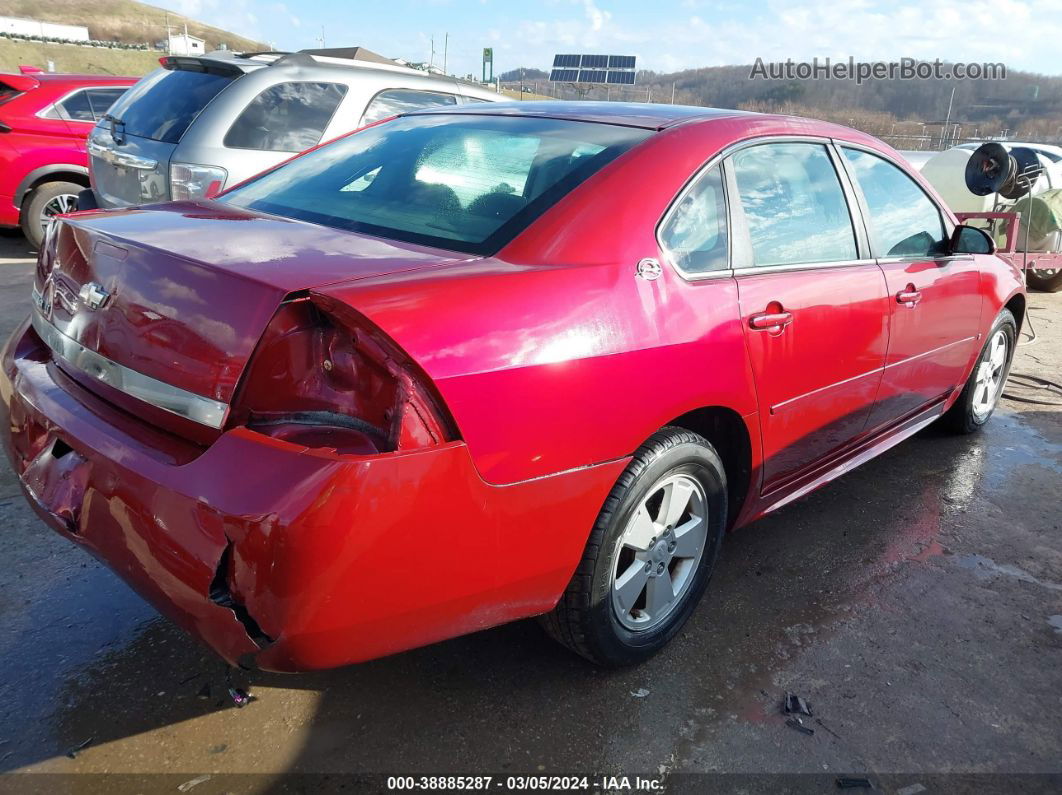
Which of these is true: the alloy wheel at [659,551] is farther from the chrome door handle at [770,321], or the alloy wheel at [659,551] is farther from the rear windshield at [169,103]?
the rear windshield at [169,103]

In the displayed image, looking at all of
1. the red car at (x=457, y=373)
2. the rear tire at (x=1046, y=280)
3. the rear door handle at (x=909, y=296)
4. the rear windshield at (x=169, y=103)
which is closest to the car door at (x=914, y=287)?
the rear door handle at (x=909, y=296)

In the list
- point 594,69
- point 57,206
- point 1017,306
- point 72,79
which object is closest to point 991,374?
point 1017,306

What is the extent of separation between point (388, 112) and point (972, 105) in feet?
245

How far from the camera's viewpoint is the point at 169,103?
5.29 m

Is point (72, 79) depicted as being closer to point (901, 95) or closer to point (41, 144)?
point (41, 144)

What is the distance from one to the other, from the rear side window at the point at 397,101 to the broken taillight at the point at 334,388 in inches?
174

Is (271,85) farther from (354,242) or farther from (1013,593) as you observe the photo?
(1013,593)

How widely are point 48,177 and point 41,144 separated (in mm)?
308

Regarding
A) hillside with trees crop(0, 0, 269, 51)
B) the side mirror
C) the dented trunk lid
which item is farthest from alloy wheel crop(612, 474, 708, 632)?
hillside with trees crop(0, 0, 269, 51)

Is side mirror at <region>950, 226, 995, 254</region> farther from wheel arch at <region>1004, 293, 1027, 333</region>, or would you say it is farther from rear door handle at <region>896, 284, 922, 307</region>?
wheel arch at <region>1004, 293, 1027, 333</region>

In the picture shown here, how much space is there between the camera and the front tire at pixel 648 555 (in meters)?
2.08

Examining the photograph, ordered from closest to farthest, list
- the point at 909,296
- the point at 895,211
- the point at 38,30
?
the point at 909,296 < the point at 895,211 < the point at 38,30

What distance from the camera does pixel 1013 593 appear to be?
288 centimetres

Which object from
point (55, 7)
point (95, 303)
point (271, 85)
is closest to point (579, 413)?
point (95, 303)
